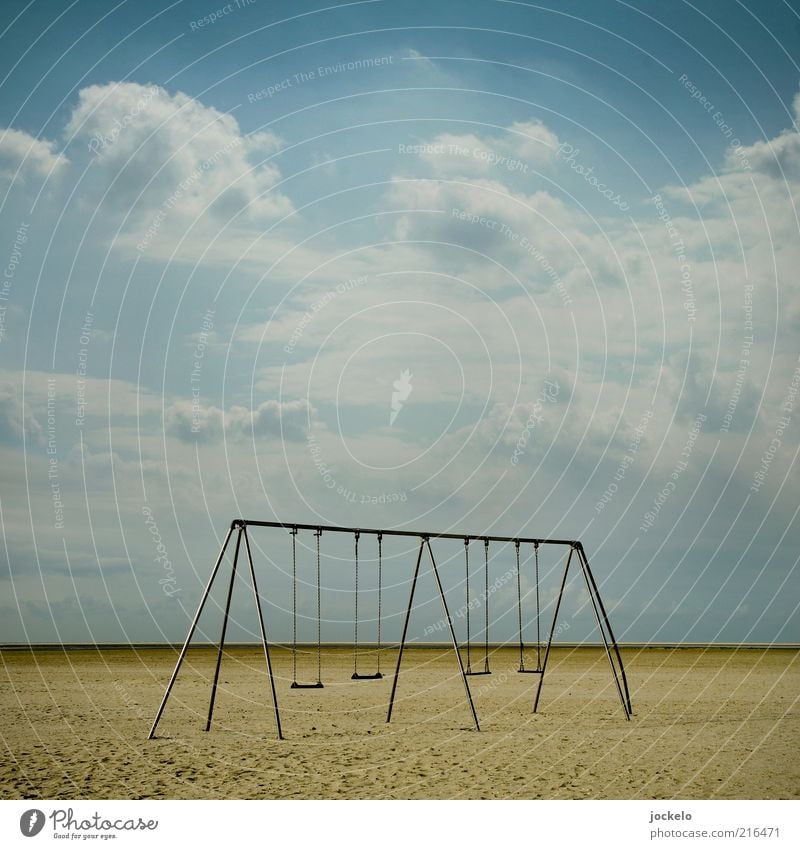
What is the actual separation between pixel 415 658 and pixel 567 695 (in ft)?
108

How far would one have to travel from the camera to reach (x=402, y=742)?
2225 cm

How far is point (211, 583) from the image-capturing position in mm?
21109

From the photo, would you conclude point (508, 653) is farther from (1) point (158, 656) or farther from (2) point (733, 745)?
(2) point (733, 745)

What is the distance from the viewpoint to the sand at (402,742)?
56.2 ft

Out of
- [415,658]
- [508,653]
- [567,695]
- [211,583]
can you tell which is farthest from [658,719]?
[508,653]

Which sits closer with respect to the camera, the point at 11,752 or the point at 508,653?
the point at 11,752

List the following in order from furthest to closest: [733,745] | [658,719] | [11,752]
→ 1. [658,719]
2. [733,745]
3. [11,752]
